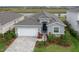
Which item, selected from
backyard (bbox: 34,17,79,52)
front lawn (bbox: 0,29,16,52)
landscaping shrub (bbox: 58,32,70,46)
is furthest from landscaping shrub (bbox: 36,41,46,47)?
front lawn (bbox: 0,29,16,52)

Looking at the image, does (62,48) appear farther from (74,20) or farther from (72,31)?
(74,20)

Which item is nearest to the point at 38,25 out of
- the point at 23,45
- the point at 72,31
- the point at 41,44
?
the point at 41,44

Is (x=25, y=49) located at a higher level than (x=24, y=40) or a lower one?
lower

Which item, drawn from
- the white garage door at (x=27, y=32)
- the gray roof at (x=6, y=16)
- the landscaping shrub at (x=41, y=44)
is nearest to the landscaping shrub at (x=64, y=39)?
the landscaping shrub at (x=41, y=44)

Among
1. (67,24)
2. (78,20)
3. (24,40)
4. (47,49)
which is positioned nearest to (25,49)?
(24,40)

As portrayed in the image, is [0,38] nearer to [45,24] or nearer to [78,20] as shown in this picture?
[45,24]
